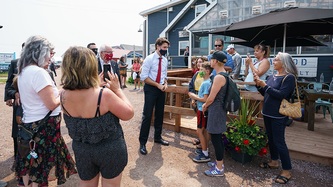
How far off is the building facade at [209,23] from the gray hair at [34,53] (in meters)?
4.82

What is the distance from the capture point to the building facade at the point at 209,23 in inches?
357

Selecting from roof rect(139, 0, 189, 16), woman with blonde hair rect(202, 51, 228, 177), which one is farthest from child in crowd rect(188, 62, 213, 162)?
roof rect(139, 0, 189, 16)

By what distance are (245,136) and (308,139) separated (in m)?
1.60

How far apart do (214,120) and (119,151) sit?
1.69 metres

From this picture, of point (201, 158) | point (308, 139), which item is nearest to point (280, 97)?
point (201, 158)

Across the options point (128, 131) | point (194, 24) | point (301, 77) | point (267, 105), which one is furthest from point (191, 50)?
point (267, 105)

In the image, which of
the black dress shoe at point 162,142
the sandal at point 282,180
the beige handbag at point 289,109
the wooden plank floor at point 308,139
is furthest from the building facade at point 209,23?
the sandal at point 282,180

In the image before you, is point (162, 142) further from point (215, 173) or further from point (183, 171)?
point (215, 173)

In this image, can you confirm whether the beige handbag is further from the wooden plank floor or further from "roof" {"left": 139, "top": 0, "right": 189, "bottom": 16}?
"roof" {"left": 139, "top": 0, "right": 189, "bottom": 16}

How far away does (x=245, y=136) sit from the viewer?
12.0ft

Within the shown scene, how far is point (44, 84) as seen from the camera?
2182 mm

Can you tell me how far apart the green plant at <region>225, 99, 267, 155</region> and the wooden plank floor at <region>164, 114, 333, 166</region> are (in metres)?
0.74

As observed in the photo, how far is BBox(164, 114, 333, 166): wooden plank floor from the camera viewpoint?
3787 mm

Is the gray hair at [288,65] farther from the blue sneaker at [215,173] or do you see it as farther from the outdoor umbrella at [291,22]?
the blue sneaker at [215,173]
